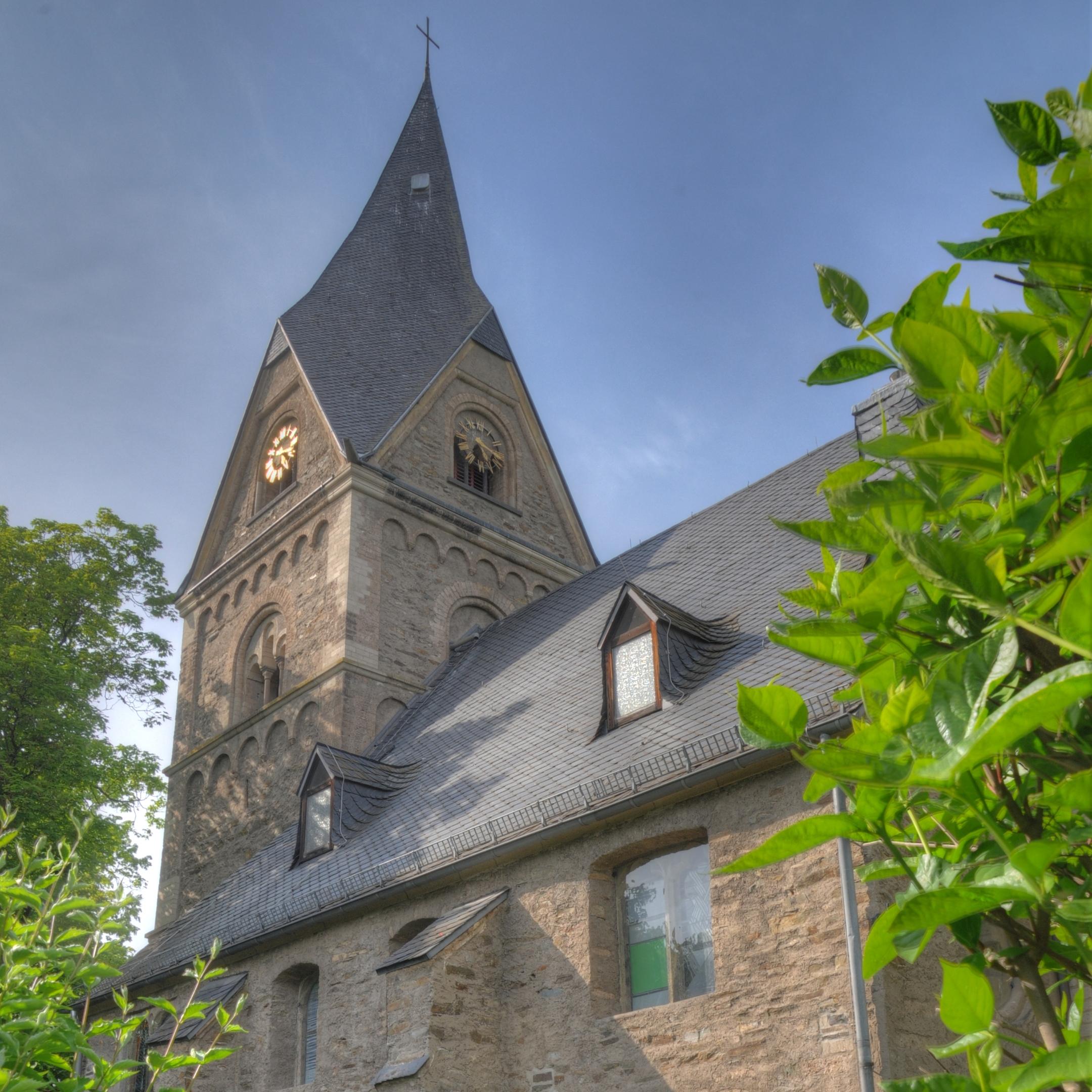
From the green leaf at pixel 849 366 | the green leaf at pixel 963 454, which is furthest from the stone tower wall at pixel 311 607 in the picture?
the green leaf at pixel 963 454

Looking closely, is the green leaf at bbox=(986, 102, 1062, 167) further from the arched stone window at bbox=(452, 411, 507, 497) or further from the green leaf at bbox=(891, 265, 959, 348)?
the arched stone window at bbox=(452, 411, 507, 497)

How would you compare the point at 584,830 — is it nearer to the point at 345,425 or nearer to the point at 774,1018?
the point at 774,1018

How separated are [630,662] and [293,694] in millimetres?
9029

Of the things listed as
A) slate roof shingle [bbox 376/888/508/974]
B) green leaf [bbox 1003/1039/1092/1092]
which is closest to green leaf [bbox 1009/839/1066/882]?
green leaf [bbox 1003/1039/1092/1092]

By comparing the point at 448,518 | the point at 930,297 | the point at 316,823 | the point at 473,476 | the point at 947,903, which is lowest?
the point at 947,903

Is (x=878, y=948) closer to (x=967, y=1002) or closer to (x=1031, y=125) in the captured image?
(x=967, y=1002)

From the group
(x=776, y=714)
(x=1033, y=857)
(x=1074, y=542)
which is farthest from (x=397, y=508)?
(x=1074, y=542)

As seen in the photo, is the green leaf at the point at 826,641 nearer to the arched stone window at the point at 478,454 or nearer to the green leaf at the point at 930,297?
the green leaf at the point at 930,297

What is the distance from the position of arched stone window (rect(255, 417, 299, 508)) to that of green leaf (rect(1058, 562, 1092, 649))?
74.8ft

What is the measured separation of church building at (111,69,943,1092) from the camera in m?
9.91

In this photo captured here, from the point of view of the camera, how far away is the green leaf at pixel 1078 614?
1.61 meters

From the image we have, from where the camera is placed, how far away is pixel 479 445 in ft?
81.8

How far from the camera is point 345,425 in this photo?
22906mm

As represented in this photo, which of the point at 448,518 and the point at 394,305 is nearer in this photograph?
the point at 448,518
